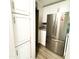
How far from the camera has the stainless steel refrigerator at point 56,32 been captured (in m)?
2.74

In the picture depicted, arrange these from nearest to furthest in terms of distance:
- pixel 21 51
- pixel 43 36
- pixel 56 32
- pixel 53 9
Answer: pixel 21 51
pixel 56 32
pixel 53 9
pixel 43 36

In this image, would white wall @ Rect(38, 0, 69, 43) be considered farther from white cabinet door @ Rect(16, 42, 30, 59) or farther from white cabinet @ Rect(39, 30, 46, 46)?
white cabinet door @ Rect(16, 42, 30, 59)

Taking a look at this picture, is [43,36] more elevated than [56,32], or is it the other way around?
[56,32]

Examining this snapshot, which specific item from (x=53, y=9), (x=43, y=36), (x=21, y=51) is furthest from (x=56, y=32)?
(x=21, y=51)

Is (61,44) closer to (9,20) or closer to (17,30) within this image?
(17,30)

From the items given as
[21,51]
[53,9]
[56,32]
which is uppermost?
[53,9]

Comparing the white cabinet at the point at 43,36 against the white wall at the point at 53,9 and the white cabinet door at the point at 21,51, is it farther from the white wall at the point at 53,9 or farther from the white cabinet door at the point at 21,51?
the white cabinet door at the point at 21,51

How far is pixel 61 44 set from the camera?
2.92 m

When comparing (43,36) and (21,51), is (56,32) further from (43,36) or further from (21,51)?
(21,51)

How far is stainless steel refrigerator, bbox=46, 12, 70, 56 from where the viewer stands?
2.74 meters

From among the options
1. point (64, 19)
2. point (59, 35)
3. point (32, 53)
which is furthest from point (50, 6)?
point (32, 53)

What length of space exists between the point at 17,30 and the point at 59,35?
6.40 ft

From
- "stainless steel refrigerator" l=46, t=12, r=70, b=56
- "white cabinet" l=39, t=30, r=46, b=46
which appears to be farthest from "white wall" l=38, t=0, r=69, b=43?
"stainless steel refrigerator" l=46, t=12, r=70, b=56

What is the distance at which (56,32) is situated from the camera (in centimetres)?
311
